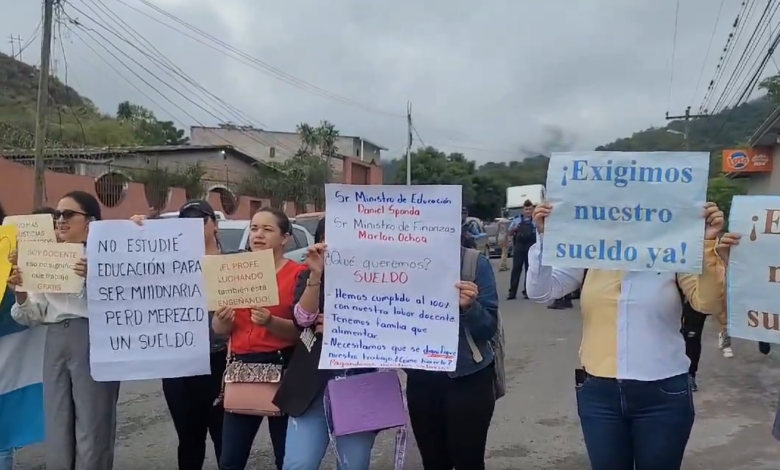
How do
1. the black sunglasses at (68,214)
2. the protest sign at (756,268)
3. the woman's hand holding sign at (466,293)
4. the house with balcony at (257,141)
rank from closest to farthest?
the protest sign at (756,268)
the woman's hand holding sign at (466,293)
the black sunglasses at (68,214)
the house with balcony at (257,141)

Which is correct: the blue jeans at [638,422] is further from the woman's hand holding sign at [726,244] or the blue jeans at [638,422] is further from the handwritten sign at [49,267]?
the handwritten sign at [49,267]

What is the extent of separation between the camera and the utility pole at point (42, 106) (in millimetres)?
18781

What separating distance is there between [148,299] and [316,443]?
1.23 metres

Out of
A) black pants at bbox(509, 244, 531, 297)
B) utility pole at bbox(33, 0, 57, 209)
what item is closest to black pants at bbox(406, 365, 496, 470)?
black pants at bbox(509, 244, 531, 297)

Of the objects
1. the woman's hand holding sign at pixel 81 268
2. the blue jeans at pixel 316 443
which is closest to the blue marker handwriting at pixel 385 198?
the blue jeans at pixel 316 443

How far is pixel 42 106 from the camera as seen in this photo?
20078 millimetres

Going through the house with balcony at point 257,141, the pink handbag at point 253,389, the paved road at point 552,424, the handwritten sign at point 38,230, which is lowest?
the paved road at point 552,424

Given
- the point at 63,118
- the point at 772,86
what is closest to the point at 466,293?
the point at 772,86

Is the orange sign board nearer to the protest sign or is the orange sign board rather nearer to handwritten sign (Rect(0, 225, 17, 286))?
the protest sign

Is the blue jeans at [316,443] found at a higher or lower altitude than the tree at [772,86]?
lower

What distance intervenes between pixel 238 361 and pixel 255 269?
0.55 metres

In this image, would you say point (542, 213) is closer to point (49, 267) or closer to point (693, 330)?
point (49, 267)

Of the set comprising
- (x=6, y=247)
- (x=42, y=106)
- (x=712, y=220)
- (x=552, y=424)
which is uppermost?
(x=42, y=106)

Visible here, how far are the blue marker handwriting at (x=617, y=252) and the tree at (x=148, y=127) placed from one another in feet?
223
